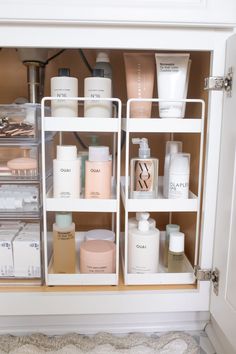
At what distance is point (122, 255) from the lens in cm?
88

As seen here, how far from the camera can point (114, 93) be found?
1.01 meters

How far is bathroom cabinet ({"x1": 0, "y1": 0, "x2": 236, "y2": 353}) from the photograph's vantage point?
0.65 metres

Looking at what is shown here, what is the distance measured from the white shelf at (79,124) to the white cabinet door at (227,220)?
23 cm

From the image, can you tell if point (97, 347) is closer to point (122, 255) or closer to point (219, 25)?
point (122, 255)

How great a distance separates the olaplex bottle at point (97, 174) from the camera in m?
0.75

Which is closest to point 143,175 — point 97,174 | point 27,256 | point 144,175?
point 144,175

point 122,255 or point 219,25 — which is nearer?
point 219,25

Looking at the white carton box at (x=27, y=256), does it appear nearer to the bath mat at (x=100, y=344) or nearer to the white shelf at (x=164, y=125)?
the bath mat at (x=100, y=344)

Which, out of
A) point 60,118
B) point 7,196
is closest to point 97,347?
point 7,196

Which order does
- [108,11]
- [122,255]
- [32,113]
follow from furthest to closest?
1. [122,255]
2. [32,113]
3. [108,11]

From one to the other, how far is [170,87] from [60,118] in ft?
0.85

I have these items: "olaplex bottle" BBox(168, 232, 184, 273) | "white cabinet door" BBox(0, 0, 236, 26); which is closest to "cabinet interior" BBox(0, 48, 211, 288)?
"olaplex bottle" BBox(168, 232, 184, 273)

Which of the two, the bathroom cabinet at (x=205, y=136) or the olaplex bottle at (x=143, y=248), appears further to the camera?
the olaplex bottle at (x=143, y=248)

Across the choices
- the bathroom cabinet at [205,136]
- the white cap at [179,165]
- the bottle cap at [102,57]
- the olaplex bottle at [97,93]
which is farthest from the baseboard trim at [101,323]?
the bottle cap at [102,57]
